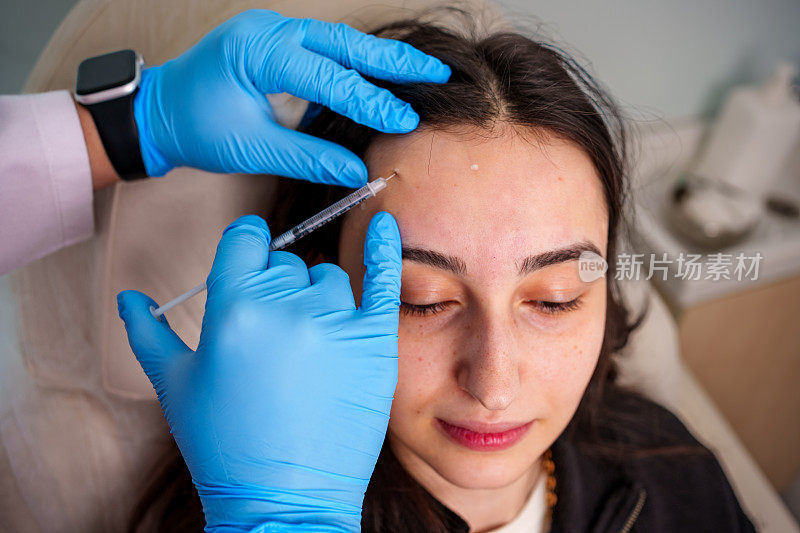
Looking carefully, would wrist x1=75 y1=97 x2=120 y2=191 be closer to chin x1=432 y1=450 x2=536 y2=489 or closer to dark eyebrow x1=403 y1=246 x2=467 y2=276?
A: dark eyebrow x1=403 y1=246 x2=467 y2=276

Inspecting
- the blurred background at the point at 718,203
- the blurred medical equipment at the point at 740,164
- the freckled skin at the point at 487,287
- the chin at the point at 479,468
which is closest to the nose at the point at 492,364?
the freckled skin at the point at 487,287

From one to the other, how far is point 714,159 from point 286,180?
158cm

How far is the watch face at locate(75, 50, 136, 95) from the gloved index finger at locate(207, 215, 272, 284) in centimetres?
36

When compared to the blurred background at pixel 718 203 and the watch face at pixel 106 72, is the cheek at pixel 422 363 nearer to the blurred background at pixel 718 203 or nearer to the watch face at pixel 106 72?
the watch face at pixel 106 72

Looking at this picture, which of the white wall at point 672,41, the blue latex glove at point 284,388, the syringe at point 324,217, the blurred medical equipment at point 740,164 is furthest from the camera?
the blurred medical equipment at point 740,164

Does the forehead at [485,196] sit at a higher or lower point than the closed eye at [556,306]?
higher

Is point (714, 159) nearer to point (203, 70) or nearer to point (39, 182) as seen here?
point (203, 70)

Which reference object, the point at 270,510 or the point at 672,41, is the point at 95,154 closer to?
the point at 270,510

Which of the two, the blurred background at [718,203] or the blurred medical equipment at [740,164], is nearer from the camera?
the blurred background at [718,203]

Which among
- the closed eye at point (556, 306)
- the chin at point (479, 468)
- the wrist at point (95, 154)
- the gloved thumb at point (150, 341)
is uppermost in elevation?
the wrist at point (95, 154)

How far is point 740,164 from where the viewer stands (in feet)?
6.44

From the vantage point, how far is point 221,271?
0.88 meters

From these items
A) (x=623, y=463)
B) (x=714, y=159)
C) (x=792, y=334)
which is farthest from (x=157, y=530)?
(x=792, y=334)

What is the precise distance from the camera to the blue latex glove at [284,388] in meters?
0.81
